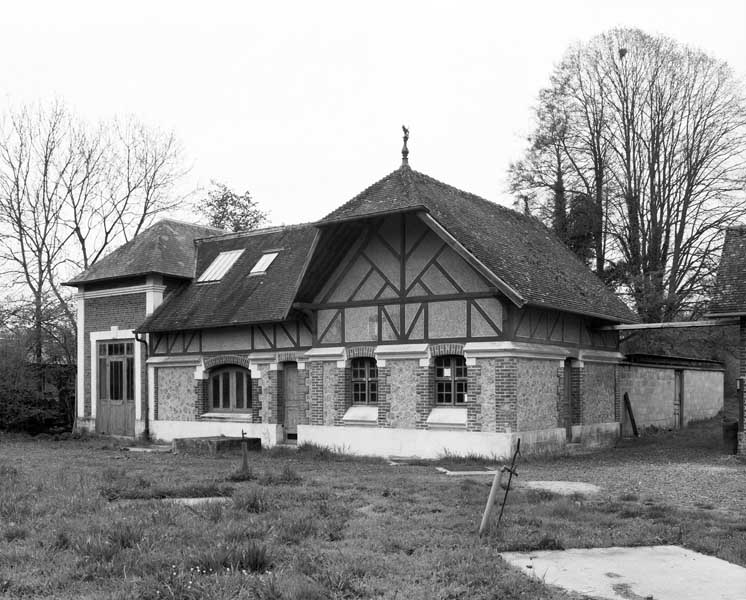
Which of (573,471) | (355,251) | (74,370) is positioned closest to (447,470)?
(573,471)

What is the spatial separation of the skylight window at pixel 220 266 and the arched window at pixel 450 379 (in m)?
8.95

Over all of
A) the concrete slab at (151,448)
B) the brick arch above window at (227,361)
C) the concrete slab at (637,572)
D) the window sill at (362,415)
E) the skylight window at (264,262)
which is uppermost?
the skylight window at (264,262)

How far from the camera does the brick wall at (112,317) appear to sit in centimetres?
2577

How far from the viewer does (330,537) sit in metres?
8.53

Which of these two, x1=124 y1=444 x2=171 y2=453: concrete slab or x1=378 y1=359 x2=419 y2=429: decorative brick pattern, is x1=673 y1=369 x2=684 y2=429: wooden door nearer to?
x1=378 y1=359 x2=419 y2=429: decorative brick pattern

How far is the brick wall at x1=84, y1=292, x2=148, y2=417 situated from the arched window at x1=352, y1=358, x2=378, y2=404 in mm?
7774

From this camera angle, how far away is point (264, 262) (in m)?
→ 25.2

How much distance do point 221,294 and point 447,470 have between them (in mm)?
10518

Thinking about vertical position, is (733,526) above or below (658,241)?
below

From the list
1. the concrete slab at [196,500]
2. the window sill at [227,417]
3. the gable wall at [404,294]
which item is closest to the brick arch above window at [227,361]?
the window sill at [227,417]

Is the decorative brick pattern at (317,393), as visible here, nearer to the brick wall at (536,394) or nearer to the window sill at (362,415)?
the window sill at (362,415)

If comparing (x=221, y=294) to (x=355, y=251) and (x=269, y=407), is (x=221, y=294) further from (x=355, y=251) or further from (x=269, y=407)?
(x=355, y=251)

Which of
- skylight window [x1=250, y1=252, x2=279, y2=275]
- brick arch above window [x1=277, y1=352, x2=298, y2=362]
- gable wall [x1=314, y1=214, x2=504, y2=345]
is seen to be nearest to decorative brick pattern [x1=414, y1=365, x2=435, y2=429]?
gable wall [x1=314, y1=214, x2=504, y2=345]

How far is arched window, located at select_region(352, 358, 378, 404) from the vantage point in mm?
20625
